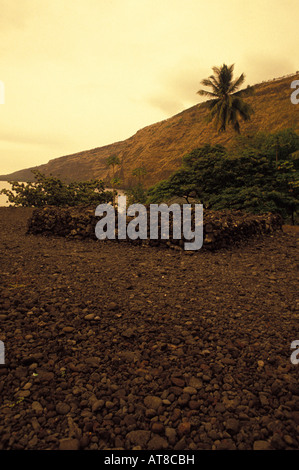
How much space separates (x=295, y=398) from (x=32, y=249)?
5.44m

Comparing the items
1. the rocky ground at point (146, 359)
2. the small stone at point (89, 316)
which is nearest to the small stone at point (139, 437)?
the rocky ground at point (146, 359)

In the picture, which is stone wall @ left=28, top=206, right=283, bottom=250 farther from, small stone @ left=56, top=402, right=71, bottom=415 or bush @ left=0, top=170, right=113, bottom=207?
small stone @ left=56, top=402, right=71, bottom=415

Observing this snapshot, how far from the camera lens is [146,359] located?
91.0 inches

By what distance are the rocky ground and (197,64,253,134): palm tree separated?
2779 cm

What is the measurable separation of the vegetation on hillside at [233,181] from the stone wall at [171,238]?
3.99m

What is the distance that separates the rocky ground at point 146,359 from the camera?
1.61 m

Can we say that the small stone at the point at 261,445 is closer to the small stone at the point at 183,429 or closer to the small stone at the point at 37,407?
the small stone at the point at 183,429

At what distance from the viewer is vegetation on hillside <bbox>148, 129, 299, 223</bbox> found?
12.2 meters

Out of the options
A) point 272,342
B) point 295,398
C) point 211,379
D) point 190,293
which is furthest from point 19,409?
point 190,293

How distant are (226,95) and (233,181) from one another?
64.9ft

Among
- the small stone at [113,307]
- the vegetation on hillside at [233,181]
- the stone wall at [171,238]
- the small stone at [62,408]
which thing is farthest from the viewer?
the vegetation on hillside at [233,181]

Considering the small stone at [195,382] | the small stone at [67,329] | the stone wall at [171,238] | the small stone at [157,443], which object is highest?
the stone wall at [171,238]

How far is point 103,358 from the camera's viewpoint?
229 centimetres

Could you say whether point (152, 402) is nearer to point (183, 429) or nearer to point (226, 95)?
point (183, 429)
